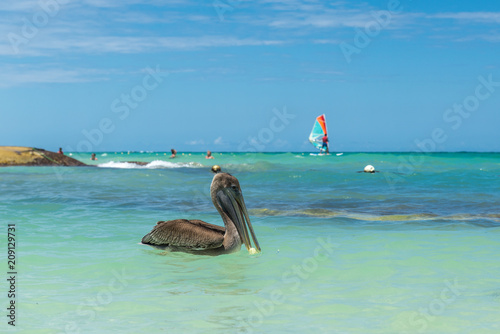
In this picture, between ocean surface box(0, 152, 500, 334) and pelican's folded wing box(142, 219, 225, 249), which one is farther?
pelican's folded wing box(142, 219, 225, 249)

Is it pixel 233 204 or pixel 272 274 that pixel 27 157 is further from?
pixel 272 274

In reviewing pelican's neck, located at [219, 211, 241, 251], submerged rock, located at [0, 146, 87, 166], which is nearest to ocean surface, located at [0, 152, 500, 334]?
pelican's neck, located at [219, 211, 241, 251]

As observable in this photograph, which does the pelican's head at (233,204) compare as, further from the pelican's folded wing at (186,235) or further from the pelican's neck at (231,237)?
the pelican's folded wing at (186,235)

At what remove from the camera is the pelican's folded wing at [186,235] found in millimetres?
7023

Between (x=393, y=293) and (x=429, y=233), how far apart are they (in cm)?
393

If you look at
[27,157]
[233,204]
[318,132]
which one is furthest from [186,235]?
[318,132]

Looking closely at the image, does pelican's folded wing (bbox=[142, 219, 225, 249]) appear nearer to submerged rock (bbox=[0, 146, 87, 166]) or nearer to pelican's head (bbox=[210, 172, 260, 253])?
pelican's head (bbox=[210, 172, 260, 253])

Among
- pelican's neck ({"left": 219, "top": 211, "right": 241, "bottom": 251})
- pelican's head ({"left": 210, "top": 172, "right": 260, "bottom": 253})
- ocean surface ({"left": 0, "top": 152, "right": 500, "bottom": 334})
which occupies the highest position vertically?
pelican's head ({"left": 210, "top": 172, "right": 260, "bottom": 253})

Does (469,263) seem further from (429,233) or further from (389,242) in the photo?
(429,233)

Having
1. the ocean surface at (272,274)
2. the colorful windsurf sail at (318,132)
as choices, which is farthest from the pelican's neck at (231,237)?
the colorful windsurf sail at (318,132)

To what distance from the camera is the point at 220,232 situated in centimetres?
731

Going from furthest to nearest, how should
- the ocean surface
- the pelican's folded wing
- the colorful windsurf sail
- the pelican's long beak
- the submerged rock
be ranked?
the colorful windsurf sail, the submerged rock, the pelican's long beak, the pelican's folded wing, the ocean surface

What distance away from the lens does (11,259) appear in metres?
6.82

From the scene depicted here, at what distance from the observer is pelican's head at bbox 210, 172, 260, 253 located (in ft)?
23.4
